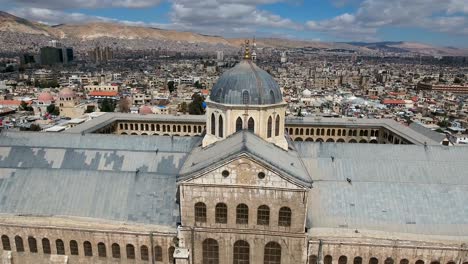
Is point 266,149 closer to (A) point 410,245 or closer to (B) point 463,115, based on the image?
(A) point 410,245

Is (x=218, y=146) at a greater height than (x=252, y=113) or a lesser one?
lesser

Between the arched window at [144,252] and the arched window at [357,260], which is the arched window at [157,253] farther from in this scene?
the arched window at [357,260]

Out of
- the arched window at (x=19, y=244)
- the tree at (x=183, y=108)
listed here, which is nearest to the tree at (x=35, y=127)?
the tree at (x=183, y=108)

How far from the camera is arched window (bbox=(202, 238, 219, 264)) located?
24.2 metres

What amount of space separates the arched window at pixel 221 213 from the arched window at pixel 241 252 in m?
1.91

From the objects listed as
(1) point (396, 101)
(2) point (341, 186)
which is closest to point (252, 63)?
(2) point (341, 186)

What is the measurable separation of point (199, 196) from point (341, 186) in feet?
37.8

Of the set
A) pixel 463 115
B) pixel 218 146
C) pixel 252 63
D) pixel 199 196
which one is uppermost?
pixel 252 63

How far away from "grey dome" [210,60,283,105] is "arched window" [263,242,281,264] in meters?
11.9

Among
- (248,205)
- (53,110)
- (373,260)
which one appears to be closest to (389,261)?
(373,260)

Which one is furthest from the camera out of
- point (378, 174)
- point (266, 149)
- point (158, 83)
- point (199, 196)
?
point (158, 83)

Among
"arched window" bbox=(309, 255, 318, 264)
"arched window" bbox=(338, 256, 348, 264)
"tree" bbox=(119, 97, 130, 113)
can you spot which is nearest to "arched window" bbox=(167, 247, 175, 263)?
"arched window" bbox=(309, 255, 318, 264)

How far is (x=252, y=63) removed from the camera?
105ft

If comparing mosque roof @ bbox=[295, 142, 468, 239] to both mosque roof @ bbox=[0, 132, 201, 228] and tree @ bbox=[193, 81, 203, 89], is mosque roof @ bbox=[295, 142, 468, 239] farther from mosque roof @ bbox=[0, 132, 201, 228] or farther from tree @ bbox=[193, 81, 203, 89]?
tree @ bbox=[193, 81, 203, 89]
